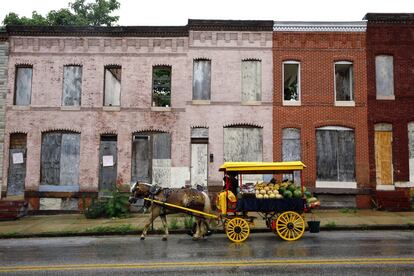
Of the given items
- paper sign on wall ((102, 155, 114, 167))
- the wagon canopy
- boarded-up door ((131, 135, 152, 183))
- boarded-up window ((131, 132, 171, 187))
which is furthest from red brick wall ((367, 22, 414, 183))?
paper sign on wall ((102, 155, 114, 167))

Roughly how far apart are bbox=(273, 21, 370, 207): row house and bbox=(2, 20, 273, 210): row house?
0.91 m

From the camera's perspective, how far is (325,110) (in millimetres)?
19984

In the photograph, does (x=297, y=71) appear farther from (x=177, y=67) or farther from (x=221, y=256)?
(x=221, y=256)

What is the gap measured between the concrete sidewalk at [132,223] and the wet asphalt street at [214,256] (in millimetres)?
1097

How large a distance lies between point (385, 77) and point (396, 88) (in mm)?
781

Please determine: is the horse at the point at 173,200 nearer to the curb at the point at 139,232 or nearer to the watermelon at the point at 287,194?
the curb at the point at 139,232

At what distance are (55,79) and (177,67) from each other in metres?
6.29

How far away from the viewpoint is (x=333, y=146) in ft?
65.2

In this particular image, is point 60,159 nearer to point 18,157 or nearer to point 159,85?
point 18,157

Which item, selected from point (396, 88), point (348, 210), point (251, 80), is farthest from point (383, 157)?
point (251, 80)

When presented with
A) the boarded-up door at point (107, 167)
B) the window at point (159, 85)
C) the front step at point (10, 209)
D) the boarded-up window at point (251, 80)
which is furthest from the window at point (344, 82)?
the front step at point (10, 209)

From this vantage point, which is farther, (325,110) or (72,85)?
(72,85)

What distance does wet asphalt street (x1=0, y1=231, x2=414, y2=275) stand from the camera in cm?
786

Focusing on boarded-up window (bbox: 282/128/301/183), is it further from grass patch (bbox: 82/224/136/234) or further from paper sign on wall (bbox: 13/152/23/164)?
paper sign on wall (bbox: 13/152/23/164)
